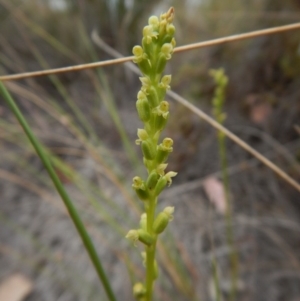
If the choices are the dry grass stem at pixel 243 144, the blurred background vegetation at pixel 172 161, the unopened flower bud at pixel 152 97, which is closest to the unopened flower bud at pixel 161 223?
the unopened flower bud at pixel 152 97

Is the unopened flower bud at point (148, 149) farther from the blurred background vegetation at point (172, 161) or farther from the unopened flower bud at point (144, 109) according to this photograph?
the blurred background vegetation at point (172, 161)

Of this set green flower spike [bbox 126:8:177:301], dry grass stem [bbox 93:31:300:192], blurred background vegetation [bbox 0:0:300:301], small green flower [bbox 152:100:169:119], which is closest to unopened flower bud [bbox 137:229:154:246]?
green flower spike [bbox 126:8:177:301]

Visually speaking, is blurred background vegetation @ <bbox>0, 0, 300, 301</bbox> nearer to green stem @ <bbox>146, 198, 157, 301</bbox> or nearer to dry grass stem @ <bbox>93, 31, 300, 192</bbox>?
dry grass stem @ <bbox>93, 31, 300, 192</bbox>

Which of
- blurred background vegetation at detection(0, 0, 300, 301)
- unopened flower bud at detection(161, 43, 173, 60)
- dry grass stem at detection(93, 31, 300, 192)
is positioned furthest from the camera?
blurred background vegetation at detection(0, 0, 300, 301)

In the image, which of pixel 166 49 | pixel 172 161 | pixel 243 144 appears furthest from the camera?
pixel 172 161

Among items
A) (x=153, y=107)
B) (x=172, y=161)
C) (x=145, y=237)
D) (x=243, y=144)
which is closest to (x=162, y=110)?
(x=153, y=107)

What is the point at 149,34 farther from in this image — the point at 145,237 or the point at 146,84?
the point at 145,237
